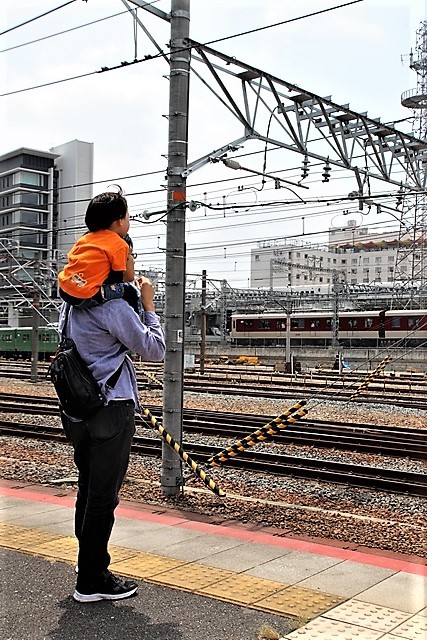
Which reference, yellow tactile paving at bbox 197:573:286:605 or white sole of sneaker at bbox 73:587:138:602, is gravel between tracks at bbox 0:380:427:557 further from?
white sole of sneaker at bbox 73:587:138:602

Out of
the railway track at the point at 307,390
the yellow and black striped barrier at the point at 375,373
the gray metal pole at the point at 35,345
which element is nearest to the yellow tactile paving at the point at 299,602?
the yellow and black striped barrier at the point at 375,373

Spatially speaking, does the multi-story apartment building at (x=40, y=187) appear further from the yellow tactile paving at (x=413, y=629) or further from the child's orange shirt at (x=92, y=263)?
the yellow tactile paving at (x=413, y=629)

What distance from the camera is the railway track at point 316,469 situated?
944 centimetres

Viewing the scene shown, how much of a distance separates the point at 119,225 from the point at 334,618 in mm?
2455

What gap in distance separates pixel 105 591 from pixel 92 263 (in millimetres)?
1844

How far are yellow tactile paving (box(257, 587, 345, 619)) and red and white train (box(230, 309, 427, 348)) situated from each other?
1462 inches

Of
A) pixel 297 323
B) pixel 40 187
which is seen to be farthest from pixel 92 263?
pixel 40 187

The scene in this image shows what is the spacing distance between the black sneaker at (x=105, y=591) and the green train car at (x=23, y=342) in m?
44.2

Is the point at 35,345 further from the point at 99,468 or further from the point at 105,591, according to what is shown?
the point at 99,468

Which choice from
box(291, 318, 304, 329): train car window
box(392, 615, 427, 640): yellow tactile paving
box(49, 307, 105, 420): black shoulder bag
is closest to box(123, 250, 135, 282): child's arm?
box(49, 307, 105, 420): black shoulder bag

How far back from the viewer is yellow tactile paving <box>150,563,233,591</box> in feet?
14.6

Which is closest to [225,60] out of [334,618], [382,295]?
[334,618]

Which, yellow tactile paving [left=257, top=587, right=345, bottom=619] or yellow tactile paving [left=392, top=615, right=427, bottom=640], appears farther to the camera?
yellow tactile paving [left=257, top=587, right=345, bottom=619]

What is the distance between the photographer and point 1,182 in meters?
82.1
